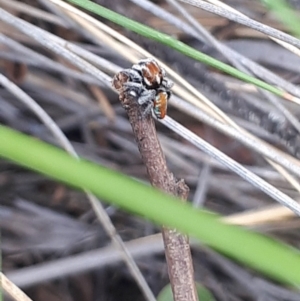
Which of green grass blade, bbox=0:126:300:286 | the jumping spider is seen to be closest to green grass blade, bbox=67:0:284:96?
the jumping spider

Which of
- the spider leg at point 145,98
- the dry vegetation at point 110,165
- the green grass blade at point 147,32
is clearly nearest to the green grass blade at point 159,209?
the spider leg at point 145,98

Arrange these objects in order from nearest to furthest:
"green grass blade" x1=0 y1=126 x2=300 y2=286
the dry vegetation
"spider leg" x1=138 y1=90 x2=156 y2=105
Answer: "green grass blade" x1=0 y1=126 x2=300 y2=286, "spider leg" x1=138 y1=90 x2=156 y2=105, the dry vegetation

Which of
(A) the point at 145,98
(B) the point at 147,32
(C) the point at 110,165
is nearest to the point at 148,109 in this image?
(A) the point at 145,98

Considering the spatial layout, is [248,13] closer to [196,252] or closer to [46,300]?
[196,252]

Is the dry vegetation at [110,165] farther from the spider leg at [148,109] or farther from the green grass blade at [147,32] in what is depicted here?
the spider leg at [148,109]

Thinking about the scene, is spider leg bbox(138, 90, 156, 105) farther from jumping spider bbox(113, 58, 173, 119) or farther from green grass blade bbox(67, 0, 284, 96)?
green grass blade bbox(67, 0, 284, 96)

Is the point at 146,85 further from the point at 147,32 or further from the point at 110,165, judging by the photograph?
the point at 110,165

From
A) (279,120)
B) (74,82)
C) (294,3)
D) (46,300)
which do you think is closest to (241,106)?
(279,120)
